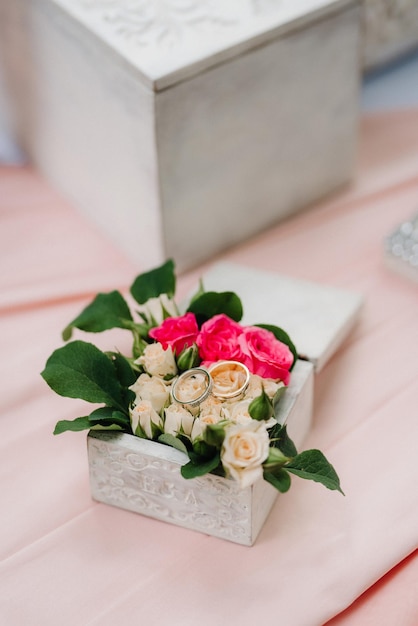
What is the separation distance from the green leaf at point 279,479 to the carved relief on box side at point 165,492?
0.09 feet

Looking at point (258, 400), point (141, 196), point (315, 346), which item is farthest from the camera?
point (141, 196)

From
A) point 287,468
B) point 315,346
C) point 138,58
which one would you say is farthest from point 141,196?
point 287,468

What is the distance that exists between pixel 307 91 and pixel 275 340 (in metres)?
0.34

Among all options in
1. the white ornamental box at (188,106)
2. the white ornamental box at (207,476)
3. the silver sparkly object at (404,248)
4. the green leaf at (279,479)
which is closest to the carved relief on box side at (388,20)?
the white ornamental box at (188,106)

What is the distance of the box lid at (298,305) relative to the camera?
2.58 feet

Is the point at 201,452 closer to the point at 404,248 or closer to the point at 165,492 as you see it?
the point at 165,492

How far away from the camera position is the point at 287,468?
25.0 inches

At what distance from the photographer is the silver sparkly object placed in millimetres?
905

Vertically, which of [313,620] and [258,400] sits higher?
[258,400]

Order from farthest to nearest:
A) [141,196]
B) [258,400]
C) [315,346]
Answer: [141,196] < [315,346] < [258,400]

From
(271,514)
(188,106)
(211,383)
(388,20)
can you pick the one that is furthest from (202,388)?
(388,20)

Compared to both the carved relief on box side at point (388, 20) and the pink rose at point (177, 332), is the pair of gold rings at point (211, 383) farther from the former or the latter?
the carved relief on box side at point (388, 20)

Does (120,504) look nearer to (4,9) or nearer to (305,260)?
(305,260)

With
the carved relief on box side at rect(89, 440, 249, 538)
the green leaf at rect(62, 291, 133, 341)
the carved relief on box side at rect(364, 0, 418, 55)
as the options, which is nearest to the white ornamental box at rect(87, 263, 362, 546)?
the carved relief on box side at rect(89, 440, 249, 538)
